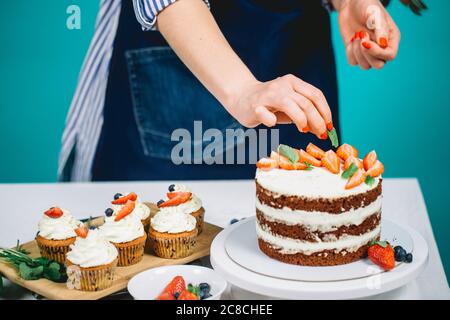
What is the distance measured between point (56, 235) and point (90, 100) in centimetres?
88

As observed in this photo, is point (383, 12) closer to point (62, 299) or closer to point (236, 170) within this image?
point (236, 170)

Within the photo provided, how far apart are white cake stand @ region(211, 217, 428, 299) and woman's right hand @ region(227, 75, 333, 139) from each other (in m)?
0.30

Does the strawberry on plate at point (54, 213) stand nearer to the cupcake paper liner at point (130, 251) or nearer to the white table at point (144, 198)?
the cupcake paper liner at point (130, 251)

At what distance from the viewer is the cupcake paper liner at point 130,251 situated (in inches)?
64.7

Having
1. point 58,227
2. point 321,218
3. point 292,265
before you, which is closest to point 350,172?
point 321,218

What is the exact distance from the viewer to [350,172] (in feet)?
5.21

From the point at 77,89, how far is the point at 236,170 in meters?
0.63

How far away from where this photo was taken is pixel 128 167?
250 centimetres

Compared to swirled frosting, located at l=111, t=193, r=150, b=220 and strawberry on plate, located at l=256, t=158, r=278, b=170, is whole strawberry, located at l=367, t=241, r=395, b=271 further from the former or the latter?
swirled frosting, located at l=111, t=193, r=150, b=220

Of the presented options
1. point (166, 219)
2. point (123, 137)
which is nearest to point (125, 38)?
point (123, 137)

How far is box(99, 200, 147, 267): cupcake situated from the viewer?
1655 millimetres

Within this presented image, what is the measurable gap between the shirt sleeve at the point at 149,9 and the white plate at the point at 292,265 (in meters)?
0.62

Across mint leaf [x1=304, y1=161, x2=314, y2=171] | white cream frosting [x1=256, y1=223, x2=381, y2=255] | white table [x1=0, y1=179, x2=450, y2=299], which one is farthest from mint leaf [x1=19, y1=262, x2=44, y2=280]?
mint leaf [x1=304, y1=161, x2=314, y2=171]

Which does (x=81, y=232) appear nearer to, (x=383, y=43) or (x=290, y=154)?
(x=290, y=154)
